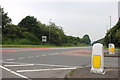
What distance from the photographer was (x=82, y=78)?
549 centimetres

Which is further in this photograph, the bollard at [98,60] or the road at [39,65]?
the road at [39,65]

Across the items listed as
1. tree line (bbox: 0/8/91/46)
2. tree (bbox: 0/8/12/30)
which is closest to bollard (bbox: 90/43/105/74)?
tree line (bbox: 0/8/91/46)

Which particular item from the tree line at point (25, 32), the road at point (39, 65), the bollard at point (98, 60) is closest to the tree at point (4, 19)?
the tree line at point (25, 32)

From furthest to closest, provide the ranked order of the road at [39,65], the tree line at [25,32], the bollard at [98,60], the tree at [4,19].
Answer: the tree at [4,19] → the tree line at [25,32] → the road at [39,65] → the bollard at [98,60]

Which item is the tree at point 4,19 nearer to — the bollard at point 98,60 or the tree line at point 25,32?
the tree line at point 25,32

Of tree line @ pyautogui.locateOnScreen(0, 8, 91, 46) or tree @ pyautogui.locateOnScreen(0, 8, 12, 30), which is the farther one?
tree @ pyautogui.locateOnScreen(0, 8, 12, 30)

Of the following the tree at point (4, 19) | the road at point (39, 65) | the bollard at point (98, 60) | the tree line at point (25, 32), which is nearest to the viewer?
the bollard at point (98, 60)

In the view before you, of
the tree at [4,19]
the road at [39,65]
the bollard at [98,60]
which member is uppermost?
the tree at [4,19]

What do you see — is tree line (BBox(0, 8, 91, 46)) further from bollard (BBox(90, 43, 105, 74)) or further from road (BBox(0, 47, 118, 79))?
bollard (BBox(90, 43, 105, 74))

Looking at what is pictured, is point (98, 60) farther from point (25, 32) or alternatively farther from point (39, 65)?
point (25, 32)

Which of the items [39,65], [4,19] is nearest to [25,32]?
[4,19]

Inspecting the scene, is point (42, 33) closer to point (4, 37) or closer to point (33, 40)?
point (33, 40)

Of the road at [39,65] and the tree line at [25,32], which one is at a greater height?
the tree line at [25,32]

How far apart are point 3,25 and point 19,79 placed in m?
55.5
